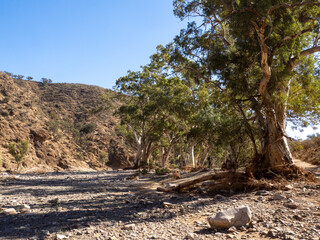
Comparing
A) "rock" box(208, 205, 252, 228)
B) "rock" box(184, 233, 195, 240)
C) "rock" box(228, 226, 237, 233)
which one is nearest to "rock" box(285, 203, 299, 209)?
"rock" box(208, 205, 252, 228)

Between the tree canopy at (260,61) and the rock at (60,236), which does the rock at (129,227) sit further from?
the tree canopy at (260,61)

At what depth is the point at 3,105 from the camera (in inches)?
1516

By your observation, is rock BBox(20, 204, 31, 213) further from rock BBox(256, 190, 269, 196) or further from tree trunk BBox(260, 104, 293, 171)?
tree trunk BBox(260, 104, 293, 171)

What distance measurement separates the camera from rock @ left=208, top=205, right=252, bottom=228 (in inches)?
169

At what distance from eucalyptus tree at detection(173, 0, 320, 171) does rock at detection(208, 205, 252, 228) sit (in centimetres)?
509

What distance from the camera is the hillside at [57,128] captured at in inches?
1375

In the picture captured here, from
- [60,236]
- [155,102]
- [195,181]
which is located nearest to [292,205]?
[195,181]

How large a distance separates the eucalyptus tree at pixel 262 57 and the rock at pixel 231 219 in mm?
5091

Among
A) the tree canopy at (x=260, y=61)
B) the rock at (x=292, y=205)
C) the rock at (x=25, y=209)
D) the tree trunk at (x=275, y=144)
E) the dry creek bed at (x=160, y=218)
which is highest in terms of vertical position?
the tree canopy at (x=260, y=61)

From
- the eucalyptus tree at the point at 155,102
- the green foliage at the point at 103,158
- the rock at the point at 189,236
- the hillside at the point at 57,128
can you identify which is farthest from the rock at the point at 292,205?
the green foliage at the point at 103,158

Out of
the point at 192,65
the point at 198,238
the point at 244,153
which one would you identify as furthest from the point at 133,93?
the point at 198,238

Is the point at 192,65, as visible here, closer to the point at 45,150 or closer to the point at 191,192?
the point at 191,192

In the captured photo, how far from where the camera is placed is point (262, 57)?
27.3 ft

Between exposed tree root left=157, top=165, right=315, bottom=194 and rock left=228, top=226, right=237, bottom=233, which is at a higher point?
exposed tree root left=157, top=165, right=315, bottom=194
